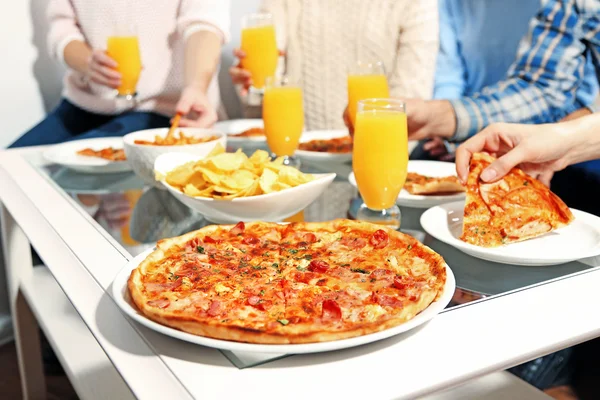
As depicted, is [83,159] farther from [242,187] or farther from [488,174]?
[488,174]

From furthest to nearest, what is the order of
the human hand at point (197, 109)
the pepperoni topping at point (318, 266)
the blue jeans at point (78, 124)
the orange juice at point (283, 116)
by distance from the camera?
the blue jeans at point (78, 124) < the human hand at point (197, 109) < the orange juice at point (283, 116) < the pepperoni topping at point (318, 266)

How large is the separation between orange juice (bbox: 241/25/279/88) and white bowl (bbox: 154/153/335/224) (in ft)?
3.77

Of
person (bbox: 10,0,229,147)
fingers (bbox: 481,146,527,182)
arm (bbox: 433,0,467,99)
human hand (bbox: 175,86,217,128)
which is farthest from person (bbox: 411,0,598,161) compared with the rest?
fingers (bbox: 481,146,527,182)

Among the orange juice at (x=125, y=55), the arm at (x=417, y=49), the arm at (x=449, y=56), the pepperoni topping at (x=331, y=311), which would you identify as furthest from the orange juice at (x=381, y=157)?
the arm at (x=449, y=56)

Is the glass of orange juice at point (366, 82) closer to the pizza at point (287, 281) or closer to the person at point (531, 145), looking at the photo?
the person at point (531, 145)

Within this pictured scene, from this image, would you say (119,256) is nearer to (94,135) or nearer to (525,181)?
(525,181)

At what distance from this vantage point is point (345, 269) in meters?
0.79

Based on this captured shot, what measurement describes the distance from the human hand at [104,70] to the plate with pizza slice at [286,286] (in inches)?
48.2

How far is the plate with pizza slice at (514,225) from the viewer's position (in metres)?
0.91

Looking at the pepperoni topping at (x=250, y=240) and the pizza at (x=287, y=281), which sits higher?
the pizza at (x=287, y=281)

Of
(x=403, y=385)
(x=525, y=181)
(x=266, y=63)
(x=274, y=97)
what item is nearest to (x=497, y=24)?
(x=266, y=63)

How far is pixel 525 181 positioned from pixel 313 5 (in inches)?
79.0

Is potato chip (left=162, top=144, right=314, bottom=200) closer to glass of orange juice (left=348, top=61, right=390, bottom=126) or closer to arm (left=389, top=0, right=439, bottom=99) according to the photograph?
glass of orange juice (left=348, top=61, right=390, bottom=126)

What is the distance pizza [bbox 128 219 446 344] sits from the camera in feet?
2.06
